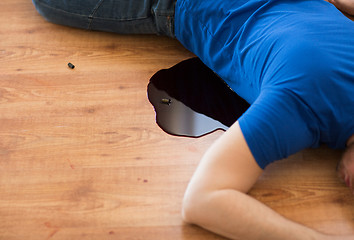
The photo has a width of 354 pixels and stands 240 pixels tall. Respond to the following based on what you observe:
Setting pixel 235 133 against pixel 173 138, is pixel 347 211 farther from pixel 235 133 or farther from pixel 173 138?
pixel 173 138

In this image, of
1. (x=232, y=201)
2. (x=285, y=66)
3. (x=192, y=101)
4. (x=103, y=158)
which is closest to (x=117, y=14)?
(x=192, y=101)

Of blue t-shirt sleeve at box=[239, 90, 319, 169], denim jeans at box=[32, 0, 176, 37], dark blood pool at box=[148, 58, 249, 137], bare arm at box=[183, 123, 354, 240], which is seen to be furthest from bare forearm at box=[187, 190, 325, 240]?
denim jeans at box=[32, 0, 176, 37]

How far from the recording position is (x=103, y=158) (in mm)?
1225

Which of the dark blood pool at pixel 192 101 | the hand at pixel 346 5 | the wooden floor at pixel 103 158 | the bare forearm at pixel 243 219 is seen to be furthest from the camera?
the hand at pixel 346 5

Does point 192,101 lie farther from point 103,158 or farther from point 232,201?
point 232,201

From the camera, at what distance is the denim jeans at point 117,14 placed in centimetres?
138

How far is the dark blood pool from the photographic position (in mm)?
1286

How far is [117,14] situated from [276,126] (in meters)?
0.74

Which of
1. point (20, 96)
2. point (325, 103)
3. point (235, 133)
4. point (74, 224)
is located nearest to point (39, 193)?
point (74, 224)

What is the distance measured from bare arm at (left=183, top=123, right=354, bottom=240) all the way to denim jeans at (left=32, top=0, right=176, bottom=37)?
21.5 inches

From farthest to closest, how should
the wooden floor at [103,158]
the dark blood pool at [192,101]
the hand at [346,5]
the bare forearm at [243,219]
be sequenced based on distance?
the hand at [346,5]
the dark blood pool at [192,101]
the wooden floor at [103,158]
the bare forearm at [243,219]

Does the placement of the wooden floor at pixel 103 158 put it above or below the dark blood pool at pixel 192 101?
below

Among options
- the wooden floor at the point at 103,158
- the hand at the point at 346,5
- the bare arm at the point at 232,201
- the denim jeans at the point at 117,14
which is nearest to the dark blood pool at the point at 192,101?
the wooden floor at the point at 103,158

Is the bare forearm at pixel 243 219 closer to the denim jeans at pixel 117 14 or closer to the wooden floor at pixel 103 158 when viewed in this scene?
the wooden floor at pixel 103 158
